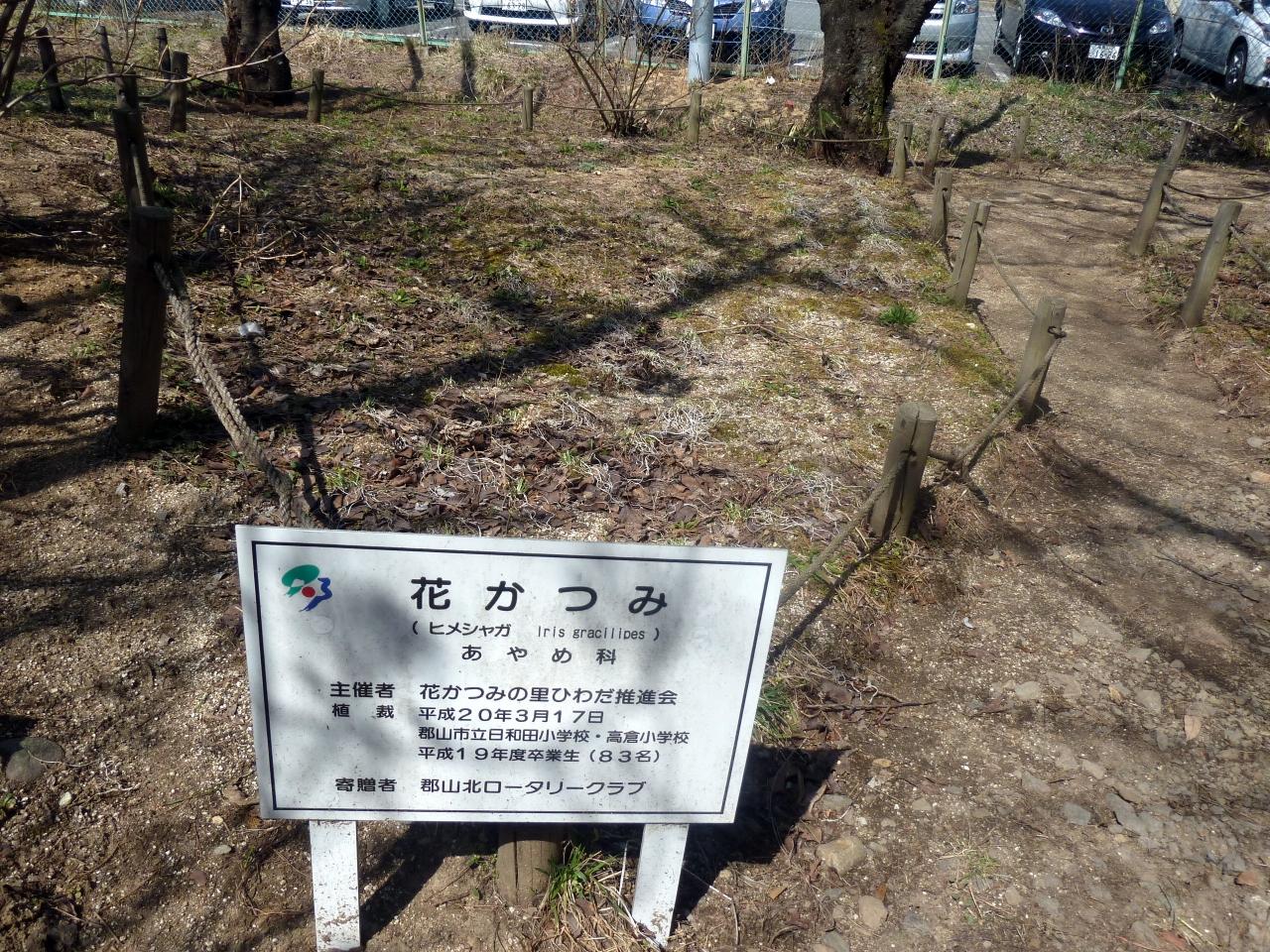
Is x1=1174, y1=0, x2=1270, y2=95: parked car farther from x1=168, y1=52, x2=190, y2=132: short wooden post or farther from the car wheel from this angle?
x1=168, y1=52, x2=190, y2=132: short wooden post

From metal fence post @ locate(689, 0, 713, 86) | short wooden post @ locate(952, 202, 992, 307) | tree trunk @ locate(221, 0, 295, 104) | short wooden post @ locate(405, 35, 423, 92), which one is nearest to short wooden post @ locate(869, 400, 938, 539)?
short wooden post @ locate(952, 202, 992, 307)

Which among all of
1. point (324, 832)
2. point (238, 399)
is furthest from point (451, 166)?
point (324, 832)

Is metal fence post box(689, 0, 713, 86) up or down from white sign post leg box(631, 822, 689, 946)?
up

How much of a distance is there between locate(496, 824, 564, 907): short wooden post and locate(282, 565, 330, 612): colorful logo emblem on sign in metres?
0.91

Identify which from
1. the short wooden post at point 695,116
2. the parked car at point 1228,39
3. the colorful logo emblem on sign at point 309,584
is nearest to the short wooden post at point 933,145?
the short wooden post at point 695,116

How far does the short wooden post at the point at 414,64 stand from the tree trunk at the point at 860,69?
244 inches

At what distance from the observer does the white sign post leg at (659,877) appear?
2.46 metres

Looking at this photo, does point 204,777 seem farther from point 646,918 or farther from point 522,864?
point 646,918

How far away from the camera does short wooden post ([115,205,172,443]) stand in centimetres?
368

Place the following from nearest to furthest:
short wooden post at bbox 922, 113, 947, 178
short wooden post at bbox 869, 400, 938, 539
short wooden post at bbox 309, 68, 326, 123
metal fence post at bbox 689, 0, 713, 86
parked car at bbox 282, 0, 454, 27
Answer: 1. short wooden post at bbox 869, 400, 938, 539
2. short wooden post at bbox 309, 68, 326, 123
3. short wooden post at bbox 922, 113, 947, 178
4. metal fence post at bbox 689, 0, 713, 86
5. parked car at bbox 282, 0, 454, 27

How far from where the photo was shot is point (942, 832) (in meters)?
3.11

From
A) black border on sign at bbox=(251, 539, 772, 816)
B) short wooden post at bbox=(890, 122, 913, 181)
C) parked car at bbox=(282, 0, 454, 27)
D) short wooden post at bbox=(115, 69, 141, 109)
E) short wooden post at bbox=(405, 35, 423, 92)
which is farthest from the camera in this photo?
parked car at bbox=(282, 0, 454, 27)

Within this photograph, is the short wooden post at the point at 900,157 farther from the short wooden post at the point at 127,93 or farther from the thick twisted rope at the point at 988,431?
the short wooden post at the point at 127,93

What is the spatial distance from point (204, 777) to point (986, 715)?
9.07 ft
